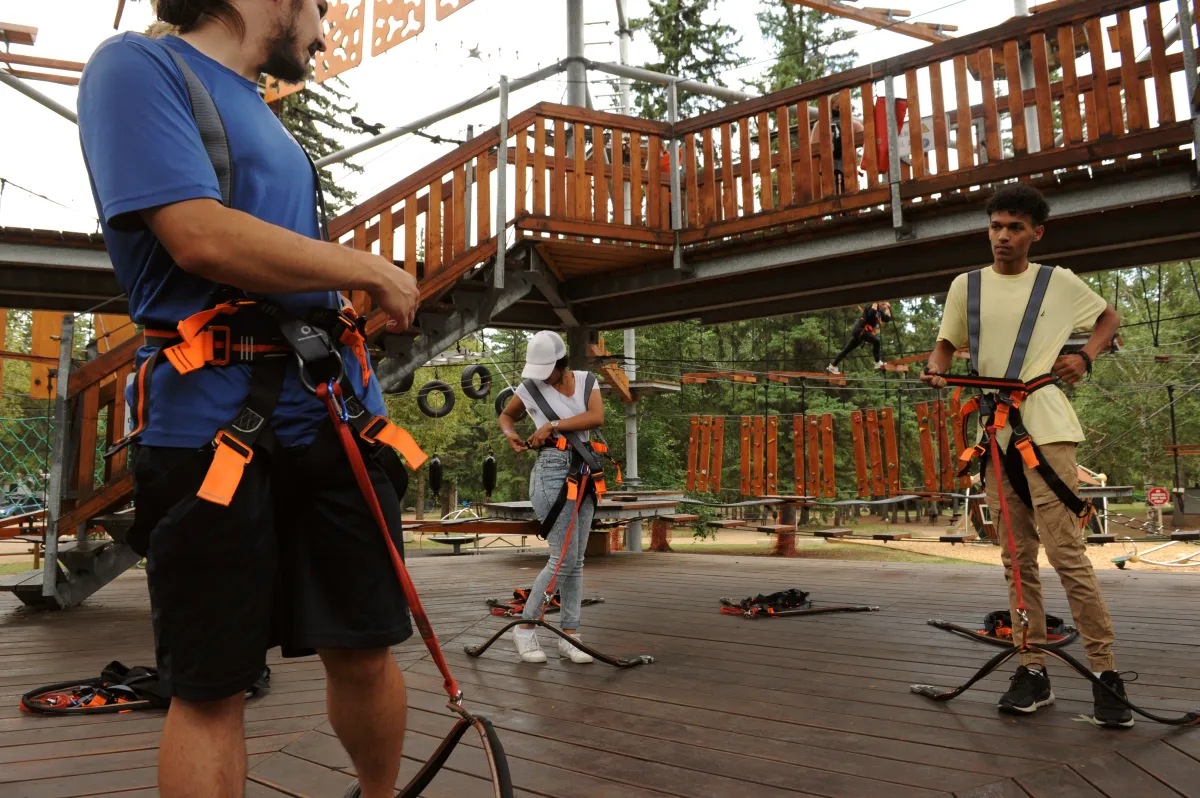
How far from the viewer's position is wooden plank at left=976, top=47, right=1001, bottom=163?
605cm

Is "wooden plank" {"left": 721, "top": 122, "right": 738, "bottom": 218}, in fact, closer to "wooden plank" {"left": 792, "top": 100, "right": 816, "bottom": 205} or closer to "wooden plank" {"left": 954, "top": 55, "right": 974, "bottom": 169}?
"wooden plank" {"left": 792, "top": 100, "right": 816, "bottom": 205}

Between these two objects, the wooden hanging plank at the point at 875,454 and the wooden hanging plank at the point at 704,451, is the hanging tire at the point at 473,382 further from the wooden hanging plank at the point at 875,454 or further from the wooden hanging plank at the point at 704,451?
the wooden hanging plank at the point at 875,454

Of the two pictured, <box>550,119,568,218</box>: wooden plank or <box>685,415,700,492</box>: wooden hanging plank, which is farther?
<box>685,415,700,492</box>: wooden hanging plank

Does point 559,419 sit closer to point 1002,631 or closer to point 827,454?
point 1002,631

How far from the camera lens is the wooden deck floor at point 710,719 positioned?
2502 millimetres

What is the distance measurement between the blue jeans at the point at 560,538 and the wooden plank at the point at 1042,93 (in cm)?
410

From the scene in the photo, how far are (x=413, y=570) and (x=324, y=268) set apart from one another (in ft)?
25.3

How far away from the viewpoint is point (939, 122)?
20.6ft

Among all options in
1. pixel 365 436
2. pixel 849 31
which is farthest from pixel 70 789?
pixel 849 31

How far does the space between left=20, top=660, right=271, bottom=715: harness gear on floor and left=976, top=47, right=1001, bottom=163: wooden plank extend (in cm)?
569

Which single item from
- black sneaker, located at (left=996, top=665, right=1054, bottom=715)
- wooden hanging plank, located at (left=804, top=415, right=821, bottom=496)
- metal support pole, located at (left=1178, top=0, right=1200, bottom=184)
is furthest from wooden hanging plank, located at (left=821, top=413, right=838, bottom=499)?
black sneaker, located at (left=996, top=665, right=1054, bottom=715)

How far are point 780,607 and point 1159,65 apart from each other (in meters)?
4.37

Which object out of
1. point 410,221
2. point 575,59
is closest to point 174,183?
point 410,221

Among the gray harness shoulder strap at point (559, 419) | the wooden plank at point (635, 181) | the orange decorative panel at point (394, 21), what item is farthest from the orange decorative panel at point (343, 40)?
the gray harness shoulder strap at point (559, 419)
